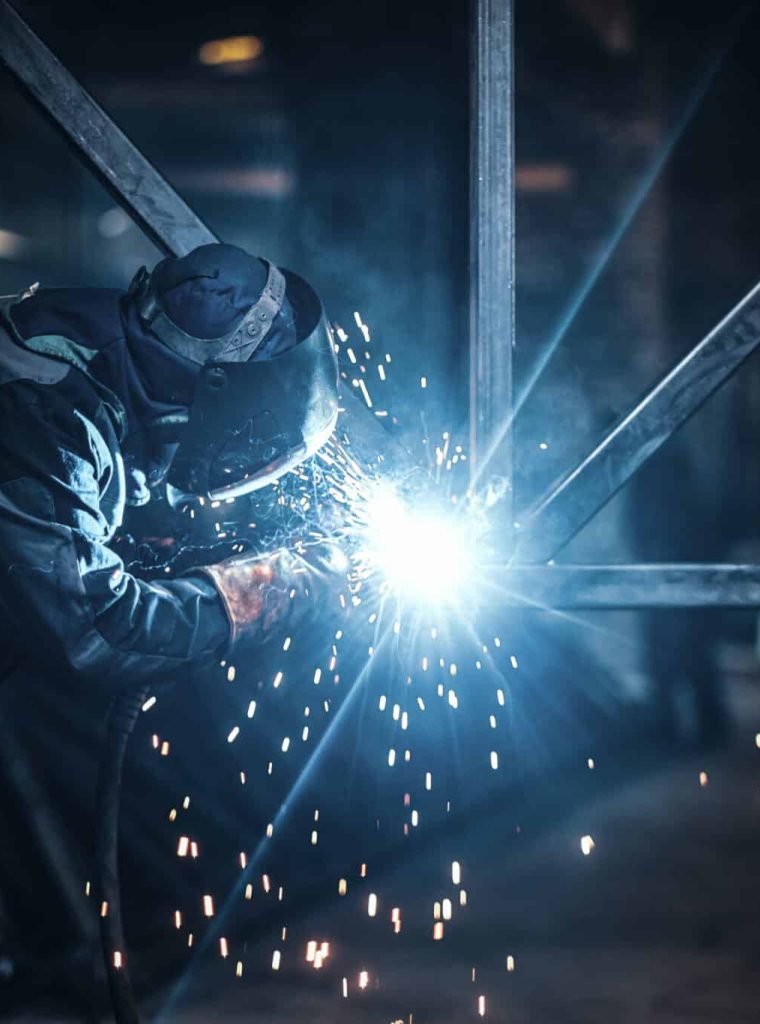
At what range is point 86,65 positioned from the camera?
265 centimetres

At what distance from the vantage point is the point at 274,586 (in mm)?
2076

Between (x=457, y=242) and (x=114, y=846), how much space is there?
165 centimetres

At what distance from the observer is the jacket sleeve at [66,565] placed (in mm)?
1854

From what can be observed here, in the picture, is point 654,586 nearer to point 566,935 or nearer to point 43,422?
point 566,935

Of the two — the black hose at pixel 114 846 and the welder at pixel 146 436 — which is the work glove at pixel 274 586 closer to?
the welder at pixel 146 436

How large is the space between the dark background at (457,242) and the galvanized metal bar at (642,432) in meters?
0.26

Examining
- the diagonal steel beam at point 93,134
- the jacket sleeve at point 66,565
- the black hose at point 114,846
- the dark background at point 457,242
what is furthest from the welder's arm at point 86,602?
the diagonal steel beam at point 93,134

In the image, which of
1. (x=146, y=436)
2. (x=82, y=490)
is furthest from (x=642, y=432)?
(x=82, y=490)

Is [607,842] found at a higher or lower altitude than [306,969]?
higher

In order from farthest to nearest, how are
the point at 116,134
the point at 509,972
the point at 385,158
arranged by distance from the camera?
the point at 385,158
the point at 509,972
the point at 116,134

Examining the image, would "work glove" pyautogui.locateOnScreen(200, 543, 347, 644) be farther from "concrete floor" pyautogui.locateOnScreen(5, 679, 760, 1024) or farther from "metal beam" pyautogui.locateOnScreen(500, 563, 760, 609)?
"concrete floor" pyautogui.locateOnScreen(5, 679, 760, 1024)

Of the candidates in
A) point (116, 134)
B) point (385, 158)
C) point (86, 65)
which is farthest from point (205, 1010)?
point (86, 65)

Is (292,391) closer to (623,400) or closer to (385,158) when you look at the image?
(385,158)

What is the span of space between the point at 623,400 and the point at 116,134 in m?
1.66
